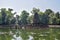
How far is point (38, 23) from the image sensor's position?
48.8m

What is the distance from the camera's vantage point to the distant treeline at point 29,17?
4996cm

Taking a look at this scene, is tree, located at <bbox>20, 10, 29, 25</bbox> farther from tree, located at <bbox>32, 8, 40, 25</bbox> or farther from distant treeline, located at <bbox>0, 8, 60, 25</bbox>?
tree, located at <bbox>32, 8, 40, 25</bbox>

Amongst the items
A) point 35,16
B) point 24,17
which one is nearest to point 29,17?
point 24,17

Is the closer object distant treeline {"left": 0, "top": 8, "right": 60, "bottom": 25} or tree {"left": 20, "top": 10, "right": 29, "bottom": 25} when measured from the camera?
distant treeline {"left": 0, "top": 8, "right": 60, "bottom": 25}

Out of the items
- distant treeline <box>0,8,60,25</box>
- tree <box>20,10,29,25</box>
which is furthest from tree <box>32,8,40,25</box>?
tree <box>20,10,29,25</box>

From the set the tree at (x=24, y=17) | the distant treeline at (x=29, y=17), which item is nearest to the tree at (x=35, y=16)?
the distant treeline at (x=29, y=17)

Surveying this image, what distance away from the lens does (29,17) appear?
54.2m

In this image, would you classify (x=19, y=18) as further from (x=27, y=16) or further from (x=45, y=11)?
(x=45, y=11)

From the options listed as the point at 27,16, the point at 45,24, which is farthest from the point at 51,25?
the point at 27,16

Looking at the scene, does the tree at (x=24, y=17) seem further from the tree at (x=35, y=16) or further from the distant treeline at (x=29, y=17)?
the tree at (x=35, y=16)

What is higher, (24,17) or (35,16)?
(35,16)

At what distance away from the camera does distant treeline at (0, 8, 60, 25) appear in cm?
4996

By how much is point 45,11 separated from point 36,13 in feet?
20.3

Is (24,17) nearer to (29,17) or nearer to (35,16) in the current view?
(29,17)
